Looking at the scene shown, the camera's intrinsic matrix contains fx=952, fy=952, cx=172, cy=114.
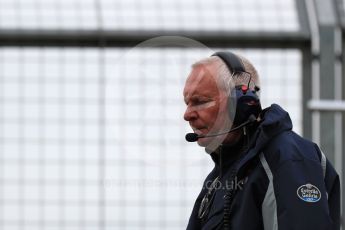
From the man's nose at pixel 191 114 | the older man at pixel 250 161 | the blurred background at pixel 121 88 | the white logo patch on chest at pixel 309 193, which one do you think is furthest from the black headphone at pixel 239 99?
the blurred background at pixel 121 88

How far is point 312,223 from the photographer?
2.76m

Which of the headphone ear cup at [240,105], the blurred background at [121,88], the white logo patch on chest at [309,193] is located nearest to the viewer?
the white logo patch on chest at [309,193]

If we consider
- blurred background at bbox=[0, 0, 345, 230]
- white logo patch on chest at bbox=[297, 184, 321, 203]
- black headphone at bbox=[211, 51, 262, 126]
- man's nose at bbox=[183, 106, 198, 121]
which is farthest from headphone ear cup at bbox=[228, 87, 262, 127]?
blurred background at bbox=[0, 0, 345, 230]

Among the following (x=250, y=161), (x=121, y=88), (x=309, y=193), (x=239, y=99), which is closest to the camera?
(x=309, y=193)

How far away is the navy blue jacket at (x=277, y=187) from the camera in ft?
9.17

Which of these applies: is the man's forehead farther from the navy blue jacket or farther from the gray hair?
the navy blue jacket

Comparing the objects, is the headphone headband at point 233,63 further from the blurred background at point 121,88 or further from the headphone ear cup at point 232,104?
the blurred background at point 121,88

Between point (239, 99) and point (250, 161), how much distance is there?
0.76 feet

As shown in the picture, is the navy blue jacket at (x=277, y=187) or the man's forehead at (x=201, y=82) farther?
the man's forehead at (x=201, y=82)

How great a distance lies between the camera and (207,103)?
308 cm

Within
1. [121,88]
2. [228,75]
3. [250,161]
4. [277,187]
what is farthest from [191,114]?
[121,88]

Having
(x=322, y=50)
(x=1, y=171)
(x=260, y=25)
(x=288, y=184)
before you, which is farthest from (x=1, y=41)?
(x=288, y=184)

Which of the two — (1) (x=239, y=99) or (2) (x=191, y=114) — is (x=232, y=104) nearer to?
(1) (x=239, y=99)

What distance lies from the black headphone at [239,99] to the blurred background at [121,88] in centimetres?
137
